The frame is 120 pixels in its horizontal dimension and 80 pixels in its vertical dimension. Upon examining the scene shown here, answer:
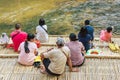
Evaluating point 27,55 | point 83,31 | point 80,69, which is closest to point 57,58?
point 80,69

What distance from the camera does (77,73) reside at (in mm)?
6859

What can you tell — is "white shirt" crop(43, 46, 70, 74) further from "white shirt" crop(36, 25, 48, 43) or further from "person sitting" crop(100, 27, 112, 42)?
"person sitting" crop(100, 27, 112, 42)

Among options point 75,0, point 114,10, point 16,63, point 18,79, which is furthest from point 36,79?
point 75,0

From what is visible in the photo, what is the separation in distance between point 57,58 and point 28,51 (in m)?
0.88

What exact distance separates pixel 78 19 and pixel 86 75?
23.8ft

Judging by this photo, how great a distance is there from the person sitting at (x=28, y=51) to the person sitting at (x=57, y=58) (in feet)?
1.78

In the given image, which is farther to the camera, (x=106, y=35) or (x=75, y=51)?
(x=106, y=35)

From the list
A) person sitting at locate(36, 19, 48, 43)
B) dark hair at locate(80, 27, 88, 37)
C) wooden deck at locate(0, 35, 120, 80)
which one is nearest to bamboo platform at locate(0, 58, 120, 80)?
wooden deck at locate(0, 35, 120, 80)

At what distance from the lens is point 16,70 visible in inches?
276

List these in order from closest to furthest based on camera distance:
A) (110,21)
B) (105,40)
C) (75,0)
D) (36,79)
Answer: (36,79)
(105,40)
(110,21)
(75,0)

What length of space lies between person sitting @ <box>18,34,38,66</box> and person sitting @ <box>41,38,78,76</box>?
1.78ft

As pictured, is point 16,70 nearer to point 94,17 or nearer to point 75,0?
point 94,17

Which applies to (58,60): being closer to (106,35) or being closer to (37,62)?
(37,62)

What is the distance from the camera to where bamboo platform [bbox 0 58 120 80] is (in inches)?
265
